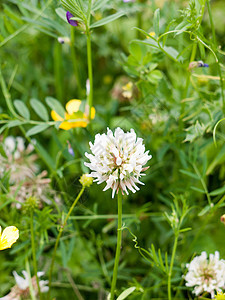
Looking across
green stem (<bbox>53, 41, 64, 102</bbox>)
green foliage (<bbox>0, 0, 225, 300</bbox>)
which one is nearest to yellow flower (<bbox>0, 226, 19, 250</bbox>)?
green foliage (<bbox>0, 0, 225, 300</bbox>)

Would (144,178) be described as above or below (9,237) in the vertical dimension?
below

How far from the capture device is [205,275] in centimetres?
77

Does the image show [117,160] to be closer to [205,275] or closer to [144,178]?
[205,275]

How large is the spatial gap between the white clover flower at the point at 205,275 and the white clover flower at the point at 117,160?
0.25 meters

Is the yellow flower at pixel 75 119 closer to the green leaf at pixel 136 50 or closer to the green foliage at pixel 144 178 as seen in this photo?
the green foliage at pixel 144 178

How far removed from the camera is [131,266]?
107 centimetres

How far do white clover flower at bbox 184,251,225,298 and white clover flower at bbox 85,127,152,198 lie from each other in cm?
25

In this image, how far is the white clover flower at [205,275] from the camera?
2.43 feet

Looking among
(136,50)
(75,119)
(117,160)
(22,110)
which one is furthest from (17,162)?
(117,160)

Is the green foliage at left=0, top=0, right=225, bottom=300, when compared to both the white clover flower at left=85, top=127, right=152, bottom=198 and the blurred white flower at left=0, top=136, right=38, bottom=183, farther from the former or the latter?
the white clover flower at left=85, top=127, right=152, bottom=198

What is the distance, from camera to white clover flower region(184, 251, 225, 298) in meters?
0.74

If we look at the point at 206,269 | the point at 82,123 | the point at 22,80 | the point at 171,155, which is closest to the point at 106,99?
the point at 22,80

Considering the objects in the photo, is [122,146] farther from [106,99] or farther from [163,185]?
[106,99]

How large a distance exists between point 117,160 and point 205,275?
0.33 metres
